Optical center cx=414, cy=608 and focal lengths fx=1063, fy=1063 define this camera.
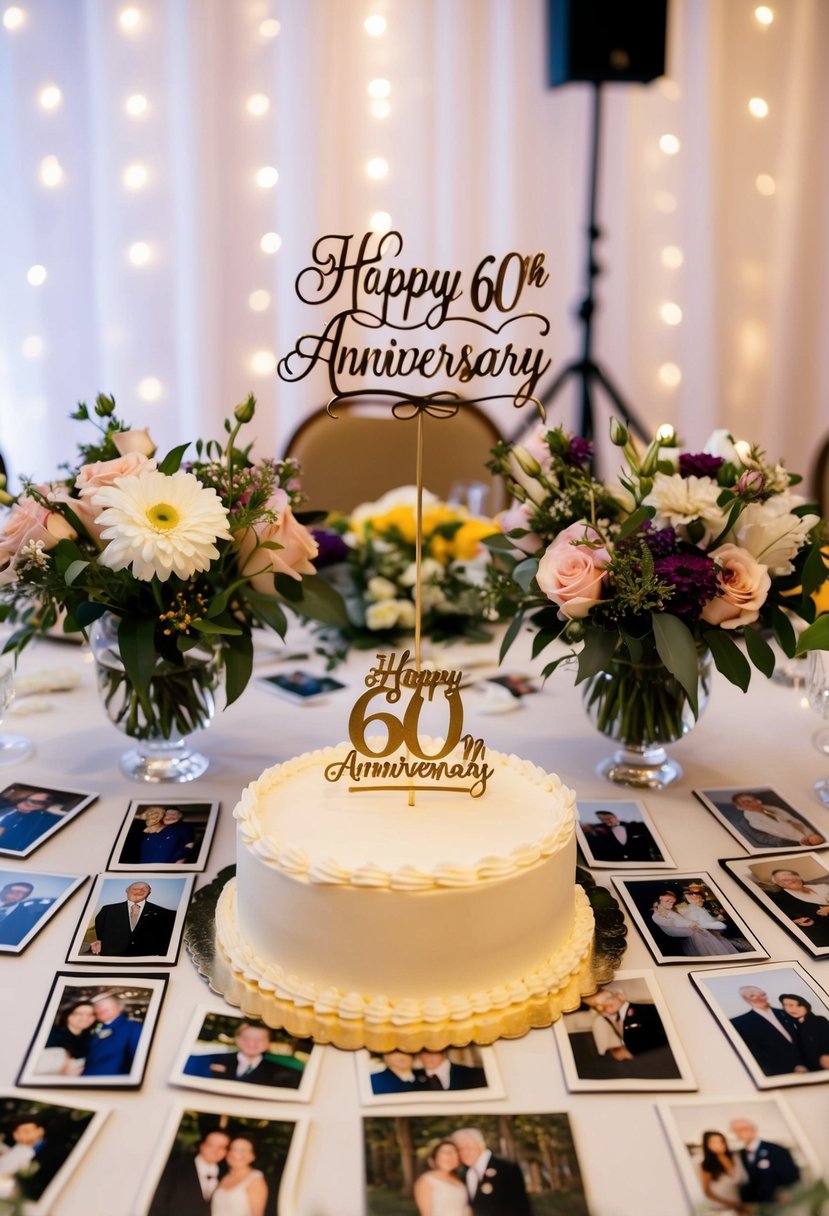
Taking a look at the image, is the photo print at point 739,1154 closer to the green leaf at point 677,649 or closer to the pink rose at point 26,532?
the green leaf at point 677,649

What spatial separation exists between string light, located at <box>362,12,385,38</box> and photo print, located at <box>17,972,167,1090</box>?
335 cm

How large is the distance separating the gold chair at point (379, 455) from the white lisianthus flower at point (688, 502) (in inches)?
57.6

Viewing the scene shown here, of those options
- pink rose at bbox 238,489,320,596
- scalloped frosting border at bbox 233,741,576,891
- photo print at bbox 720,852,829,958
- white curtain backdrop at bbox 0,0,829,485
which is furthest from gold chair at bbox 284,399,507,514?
scalloped frosting border at bbox 233,741,576,891

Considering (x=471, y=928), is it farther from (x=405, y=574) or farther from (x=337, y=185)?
(x=337, y=185)

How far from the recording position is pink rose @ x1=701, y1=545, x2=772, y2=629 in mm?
1260

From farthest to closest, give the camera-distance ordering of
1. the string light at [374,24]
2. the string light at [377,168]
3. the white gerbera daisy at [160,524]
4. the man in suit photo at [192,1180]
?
A: 1. the string light at [377,168]
2. the string light at [374,24]
3. the white gerbera daisy at [160,524]
4. the man in suit photo at [192,1180]

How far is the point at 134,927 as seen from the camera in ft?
3.50

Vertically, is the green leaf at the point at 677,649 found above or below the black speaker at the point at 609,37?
below

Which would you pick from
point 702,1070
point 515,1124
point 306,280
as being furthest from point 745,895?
point 306,280

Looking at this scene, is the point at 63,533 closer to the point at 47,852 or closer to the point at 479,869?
the point at 47,852

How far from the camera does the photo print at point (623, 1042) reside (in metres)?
0.86

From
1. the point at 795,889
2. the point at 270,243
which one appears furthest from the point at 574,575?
the point at 270,243

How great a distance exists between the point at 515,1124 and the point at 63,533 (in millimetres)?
839

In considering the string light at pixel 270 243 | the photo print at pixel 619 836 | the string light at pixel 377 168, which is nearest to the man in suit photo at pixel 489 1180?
the photo print at pixel 619 836
